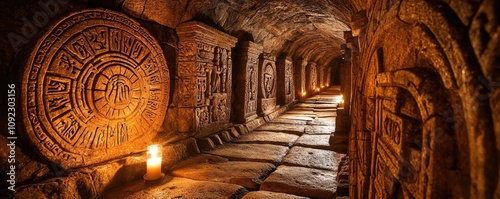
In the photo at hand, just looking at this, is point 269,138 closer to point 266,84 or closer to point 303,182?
point 303,182

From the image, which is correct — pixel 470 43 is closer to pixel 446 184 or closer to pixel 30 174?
pixel 446 184

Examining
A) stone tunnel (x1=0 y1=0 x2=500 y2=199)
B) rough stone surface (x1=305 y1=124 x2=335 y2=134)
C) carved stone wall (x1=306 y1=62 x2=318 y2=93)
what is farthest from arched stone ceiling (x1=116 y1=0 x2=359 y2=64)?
carved stone wall (x1=306 y1=62 x2=318 y2=93)

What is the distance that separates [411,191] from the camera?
0.98m

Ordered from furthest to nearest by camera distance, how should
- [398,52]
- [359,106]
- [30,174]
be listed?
[30,174] < [359,106] < [398,52]

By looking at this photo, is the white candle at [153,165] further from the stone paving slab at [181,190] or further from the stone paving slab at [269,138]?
the stone paving slab at [269,138]

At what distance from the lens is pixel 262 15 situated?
17.1ft

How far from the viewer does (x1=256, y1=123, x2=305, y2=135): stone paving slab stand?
5.65m

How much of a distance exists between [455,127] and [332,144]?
3788 mm

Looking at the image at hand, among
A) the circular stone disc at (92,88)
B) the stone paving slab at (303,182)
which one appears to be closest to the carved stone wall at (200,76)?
the circular stone disc at (92,88)

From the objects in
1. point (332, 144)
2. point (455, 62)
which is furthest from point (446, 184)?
point (332, 144)

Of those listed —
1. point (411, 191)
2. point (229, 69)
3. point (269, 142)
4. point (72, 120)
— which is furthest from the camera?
point (229, 69)

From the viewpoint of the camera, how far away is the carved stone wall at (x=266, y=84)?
22.2 ft

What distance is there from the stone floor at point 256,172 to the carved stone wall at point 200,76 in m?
0.61

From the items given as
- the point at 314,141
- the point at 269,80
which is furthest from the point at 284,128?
the point at 269,80
